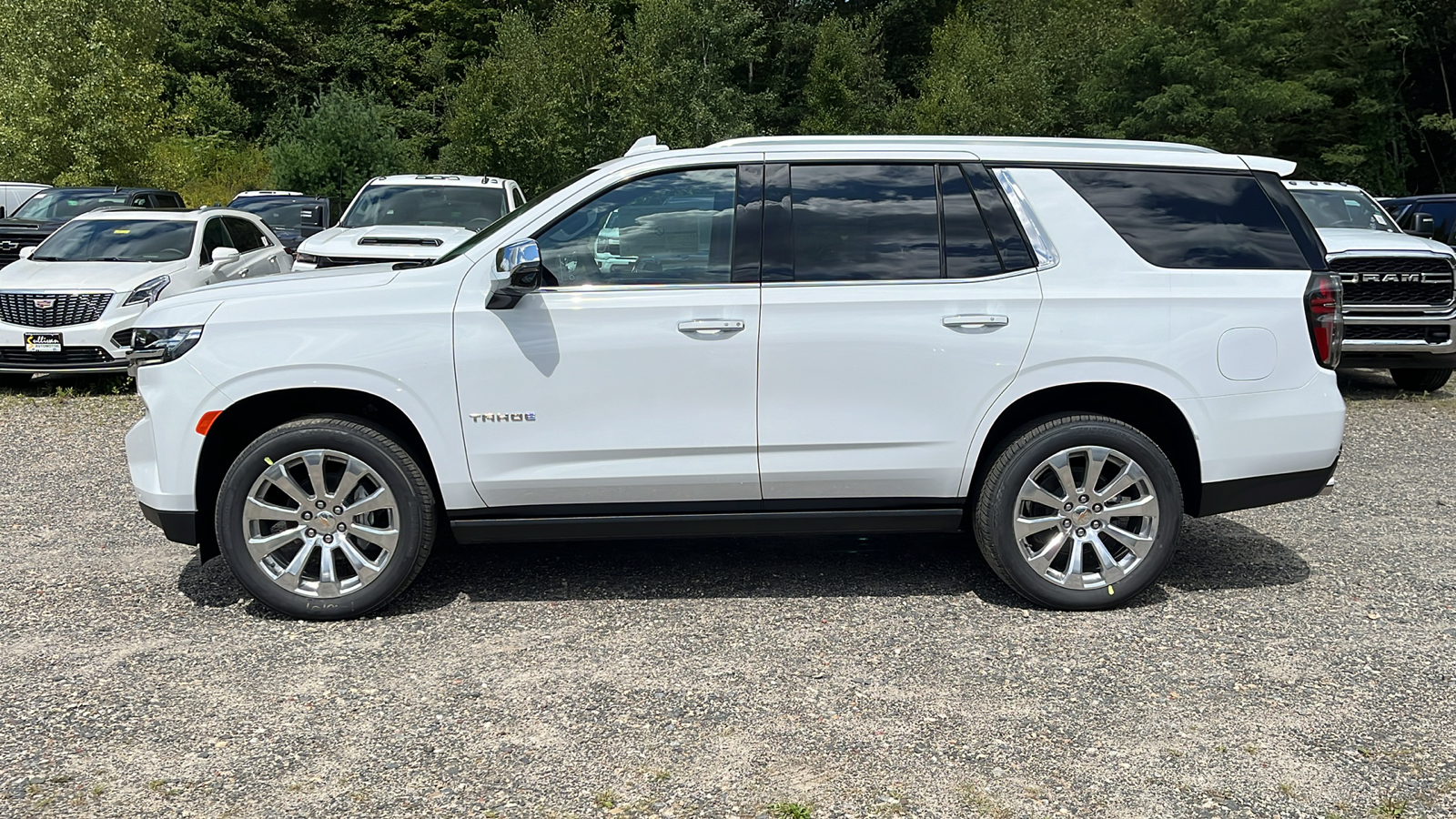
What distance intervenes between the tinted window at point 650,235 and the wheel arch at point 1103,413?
1378 millimetres

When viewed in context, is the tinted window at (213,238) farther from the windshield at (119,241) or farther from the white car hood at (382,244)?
the white car hood at (382,244)

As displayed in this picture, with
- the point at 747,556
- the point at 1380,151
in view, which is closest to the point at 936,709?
the point at 747,556

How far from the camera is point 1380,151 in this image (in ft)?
128

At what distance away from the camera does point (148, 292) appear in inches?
442

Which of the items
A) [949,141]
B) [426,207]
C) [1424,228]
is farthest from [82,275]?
[1424,228]

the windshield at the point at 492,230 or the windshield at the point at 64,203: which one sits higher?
the windshield at the point at 492,230

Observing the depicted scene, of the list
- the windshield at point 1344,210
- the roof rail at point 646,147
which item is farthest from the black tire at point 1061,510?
the windshield at point 1344,210

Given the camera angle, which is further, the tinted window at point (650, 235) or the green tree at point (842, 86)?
the green tree at point (842, 86)

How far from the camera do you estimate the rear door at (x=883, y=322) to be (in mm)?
4812

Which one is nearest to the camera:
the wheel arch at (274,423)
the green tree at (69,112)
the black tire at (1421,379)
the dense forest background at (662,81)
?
the wheel arch at (274,423)

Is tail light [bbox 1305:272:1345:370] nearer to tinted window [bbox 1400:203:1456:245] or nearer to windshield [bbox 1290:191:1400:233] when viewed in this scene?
windshield [bbox 1290:191:1400:233]

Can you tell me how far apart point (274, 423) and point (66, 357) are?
7.27 metres

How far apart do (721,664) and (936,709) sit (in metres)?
0.87

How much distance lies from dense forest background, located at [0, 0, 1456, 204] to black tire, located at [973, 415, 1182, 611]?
83.3 ft
